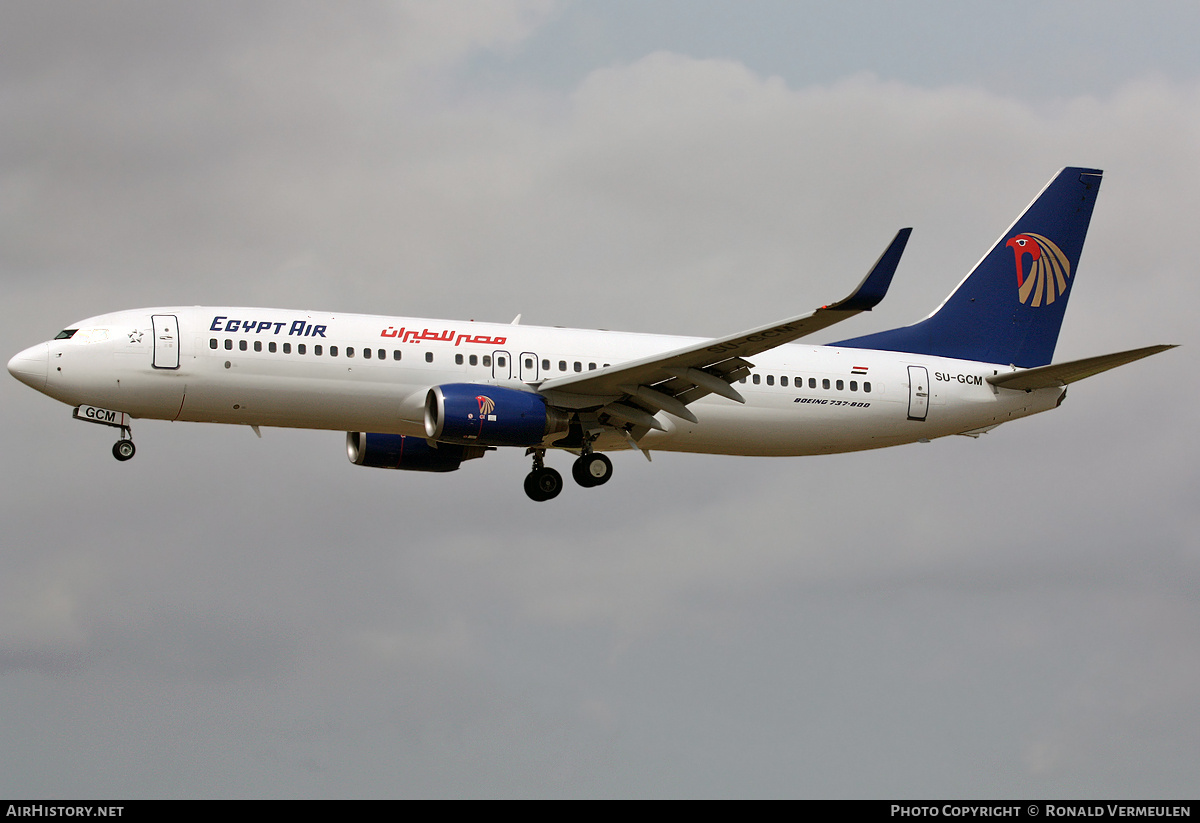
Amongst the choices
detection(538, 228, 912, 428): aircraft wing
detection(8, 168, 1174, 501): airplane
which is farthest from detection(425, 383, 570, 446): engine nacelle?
detection(538, 228, 912, 428): aircraft wing

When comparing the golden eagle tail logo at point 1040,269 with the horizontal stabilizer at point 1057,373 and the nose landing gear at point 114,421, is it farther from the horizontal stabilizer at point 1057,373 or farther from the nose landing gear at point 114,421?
the nose landing gear at point 114,421

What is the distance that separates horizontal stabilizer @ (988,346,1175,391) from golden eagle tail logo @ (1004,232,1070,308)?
4262 millimetres

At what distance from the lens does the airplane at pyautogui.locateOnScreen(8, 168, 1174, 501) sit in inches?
1453

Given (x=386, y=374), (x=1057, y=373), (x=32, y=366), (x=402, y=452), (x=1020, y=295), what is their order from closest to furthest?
(x=32, y=366) → (x=386, y=374) → (x=1057, y=373) → (x=402, y=452) → (x=1020, y=295)

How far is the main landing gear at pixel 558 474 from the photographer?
4078 cm

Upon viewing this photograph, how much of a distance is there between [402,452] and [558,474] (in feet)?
15.8

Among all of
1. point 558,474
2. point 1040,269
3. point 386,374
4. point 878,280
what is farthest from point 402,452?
point 1040,269

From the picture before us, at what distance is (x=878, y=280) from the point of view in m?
31.4

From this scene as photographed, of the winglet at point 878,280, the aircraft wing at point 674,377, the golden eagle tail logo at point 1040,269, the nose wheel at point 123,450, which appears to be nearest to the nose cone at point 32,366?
the nose wheel at point 123,450

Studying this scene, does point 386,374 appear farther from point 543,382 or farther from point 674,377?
point 674,377

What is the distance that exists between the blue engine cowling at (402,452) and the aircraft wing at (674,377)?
5504 millimetres

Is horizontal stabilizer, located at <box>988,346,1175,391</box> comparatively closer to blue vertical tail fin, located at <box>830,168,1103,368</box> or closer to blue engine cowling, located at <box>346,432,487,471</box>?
blue vertical tail fin, located at <box>830,168,1103,368</box>

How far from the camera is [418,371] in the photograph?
125 ft

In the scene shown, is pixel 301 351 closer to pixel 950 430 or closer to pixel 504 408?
pixel 504 408
